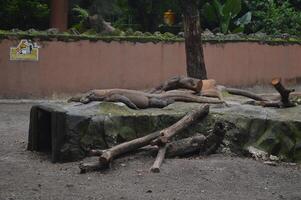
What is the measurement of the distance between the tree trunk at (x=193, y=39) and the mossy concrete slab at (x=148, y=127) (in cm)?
310

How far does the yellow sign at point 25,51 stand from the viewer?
16344mm

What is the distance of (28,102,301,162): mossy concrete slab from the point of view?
348 inches

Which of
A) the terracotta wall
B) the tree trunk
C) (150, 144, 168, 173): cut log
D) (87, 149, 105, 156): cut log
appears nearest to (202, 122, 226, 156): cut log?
(150, 144, 168, 173): cut log

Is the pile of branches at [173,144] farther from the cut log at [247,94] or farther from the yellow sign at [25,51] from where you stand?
the yellow sign at [25,51]

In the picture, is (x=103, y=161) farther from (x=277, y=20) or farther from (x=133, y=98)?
(x=277, y=20)

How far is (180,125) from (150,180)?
150 cm

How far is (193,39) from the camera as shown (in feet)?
41.2

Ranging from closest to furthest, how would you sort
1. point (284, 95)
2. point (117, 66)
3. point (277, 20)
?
point (284, 95), point (117, 66), point (277, 20)

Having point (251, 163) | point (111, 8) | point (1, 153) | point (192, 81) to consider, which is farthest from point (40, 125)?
point (111, 8)

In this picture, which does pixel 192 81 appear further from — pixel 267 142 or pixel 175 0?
pixel 175 0

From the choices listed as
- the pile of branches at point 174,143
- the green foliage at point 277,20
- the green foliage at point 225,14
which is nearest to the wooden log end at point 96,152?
the pile of branches at point 174,143

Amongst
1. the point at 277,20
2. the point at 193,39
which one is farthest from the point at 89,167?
the point at 277,20

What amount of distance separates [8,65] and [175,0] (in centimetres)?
913

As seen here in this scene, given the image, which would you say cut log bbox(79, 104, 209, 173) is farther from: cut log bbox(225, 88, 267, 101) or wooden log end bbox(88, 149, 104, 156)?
cut log bbox(225, 88, 267, 101)
